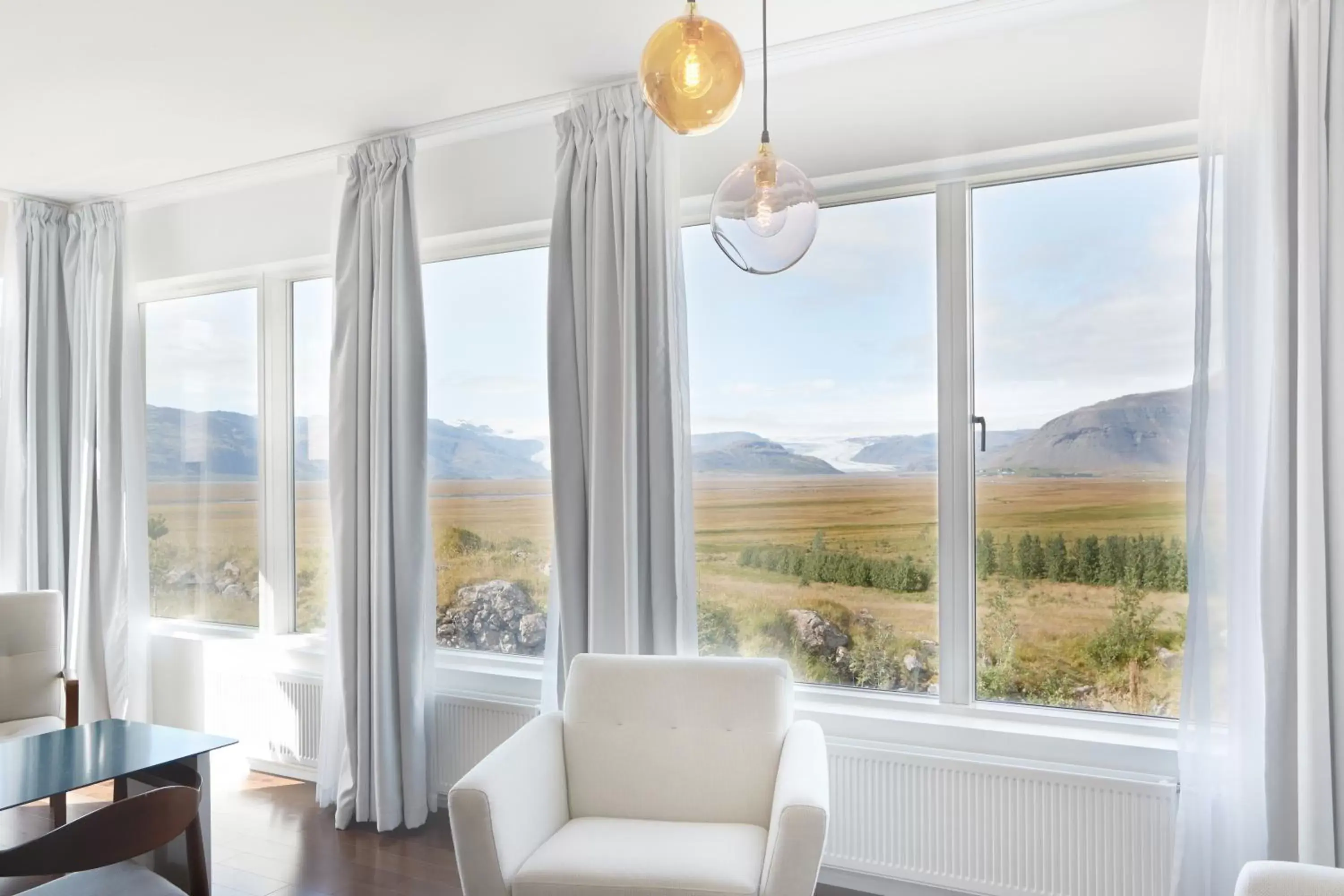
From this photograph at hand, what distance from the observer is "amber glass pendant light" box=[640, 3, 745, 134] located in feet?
4.97

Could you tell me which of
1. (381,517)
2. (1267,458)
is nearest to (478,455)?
(381,517)

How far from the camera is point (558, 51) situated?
302cm

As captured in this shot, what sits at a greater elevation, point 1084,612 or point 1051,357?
point 1051,357

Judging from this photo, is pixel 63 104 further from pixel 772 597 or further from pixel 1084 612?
pixel 1084 612

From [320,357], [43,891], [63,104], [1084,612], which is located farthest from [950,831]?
[63,104]

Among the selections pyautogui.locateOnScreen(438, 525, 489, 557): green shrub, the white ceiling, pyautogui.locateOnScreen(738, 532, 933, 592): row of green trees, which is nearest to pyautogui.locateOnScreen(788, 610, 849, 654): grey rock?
pyautogui.locateOnScreen(738, 532, 933, 592): row of green trees

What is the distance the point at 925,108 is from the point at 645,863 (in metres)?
2.36

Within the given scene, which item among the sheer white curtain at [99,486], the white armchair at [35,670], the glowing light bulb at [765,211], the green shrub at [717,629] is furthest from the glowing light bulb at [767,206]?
the sheer white curtain at [99,486]

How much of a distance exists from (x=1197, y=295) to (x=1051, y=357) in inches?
19.4

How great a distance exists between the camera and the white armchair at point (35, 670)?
136 inches

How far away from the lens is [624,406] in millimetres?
3111

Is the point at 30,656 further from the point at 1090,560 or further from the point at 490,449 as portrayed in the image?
the point at 1090,560

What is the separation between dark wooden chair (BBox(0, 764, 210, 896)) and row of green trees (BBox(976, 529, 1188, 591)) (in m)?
2.31

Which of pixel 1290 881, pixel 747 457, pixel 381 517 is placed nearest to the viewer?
pixel 1290 881
